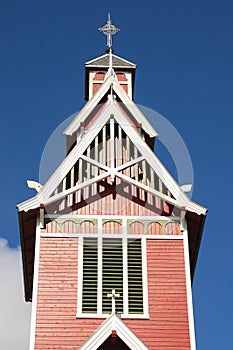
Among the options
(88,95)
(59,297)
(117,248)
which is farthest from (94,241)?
(88,95)

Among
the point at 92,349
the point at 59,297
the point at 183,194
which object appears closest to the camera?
the point at 92,349

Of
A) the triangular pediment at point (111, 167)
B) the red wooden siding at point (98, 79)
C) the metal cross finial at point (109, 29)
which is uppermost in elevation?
the metal cross finial at point (109, 29)

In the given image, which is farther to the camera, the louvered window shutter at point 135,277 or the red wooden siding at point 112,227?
the red wooden siding at point 112,227

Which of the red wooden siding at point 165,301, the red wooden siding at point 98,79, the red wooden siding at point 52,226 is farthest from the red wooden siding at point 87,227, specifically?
the red wooden siding at point 98,79

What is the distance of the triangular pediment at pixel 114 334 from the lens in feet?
83.4

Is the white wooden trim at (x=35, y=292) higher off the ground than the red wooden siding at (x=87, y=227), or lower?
lower

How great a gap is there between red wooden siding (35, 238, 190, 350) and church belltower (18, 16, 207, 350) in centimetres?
4

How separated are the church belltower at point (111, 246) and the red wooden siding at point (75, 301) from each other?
4 cm

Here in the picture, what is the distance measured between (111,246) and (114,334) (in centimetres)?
452

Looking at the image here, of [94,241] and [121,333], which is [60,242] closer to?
[94,241]

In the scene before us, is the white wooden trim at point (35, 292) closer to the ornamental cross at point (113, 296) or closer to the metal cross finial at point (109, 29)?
the ornamental cross at point (113, 296)

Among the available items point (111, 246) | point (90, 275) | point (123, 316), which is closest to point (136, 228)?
point (111, 246)

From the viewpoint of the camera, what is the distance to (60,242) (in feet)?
96.2

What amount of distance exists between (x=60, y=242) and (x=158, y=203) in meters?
4.23
